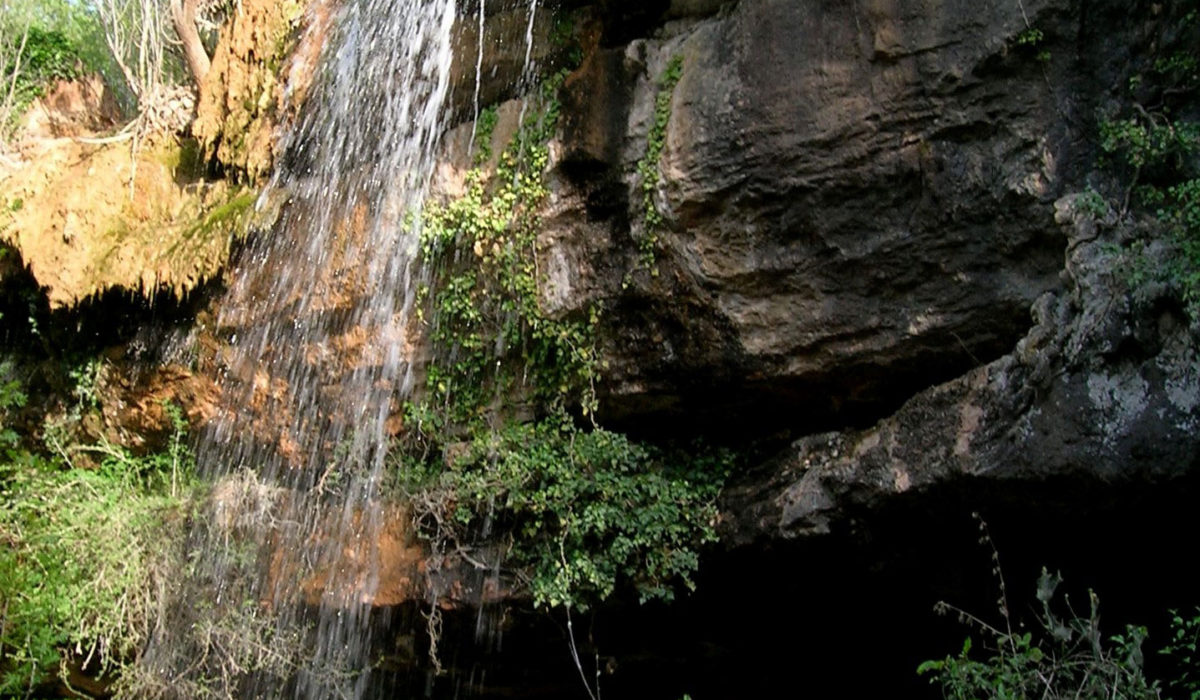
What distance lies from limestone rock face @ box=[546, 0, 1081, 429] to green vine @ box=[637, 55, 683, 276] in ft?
0.07

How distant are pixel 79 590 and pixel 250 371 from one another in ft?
5.84

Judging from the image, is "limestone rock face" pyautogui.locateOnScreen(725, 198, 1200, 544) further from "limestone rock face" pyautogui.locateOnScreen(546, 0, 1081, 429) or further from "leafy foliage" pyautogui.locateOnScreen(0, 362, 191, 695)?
"leafy foliage" pyautogui.locateOnScreen(0, 362, 191, 695)

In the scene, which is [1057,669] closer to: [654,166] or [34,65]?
[654,166]

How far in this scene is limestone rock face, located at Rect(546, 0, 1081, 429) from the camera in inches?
198

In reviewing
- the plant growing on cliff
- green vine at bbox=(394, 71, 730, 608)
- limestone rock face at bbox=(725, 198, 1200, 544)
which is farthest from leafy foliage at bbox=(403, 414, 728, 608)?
the plant growing on cliff

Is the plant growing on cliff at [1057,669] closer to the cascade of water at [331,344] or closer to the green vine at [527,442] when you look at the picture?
the green vine at [527,442]

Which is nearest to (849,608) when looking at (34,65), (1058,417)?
(1058,417)

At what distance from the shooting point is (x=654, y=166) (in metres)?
5.72

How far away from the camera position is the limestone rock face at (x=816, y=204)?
5.03m

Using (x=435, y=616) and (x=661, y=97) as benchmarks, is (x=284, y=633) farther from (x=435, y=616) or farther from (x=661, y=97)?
(x=661, y=97)

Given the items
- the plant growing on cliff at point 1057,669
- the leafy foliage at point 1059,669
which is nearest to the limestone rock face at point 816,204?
the plant growing on cliff at point 1057,669

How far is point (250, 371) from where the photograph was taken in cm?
736

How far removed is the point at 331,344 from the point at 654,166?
8.79ft

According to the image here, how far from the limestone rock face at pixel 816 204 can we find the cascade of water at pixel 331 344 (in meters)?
1.47
